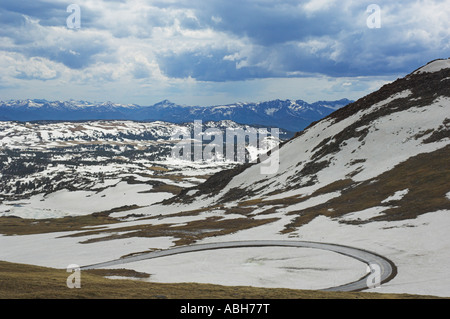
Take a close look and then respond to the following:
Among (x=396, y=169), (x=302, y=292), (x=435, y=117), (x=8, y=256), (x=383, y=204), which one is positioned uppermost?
(x=435, y=117)

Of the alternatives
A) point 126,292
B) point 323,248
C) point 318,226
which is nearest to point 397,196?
point 318,226

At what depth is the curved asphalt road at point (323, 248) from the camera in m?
41.3

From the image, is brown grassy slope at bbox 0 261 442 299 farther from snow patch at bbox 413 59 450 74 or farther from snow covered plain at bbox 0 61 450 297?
snow patch at bbox 413 59 450 74

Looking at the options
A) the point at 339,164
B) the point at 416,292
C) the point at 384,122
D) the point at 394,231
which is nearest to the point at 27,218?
the point at 339,164

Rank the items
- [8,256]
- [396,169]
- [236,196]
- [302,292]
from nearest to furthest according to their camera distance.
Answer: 1. [302,292]
2. [8,256]
3. [396,169]
4. [236,196]

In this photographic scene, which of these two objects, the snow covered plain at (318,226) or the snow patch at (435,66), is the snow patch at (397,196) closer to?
the snow covered plain at (318,226)

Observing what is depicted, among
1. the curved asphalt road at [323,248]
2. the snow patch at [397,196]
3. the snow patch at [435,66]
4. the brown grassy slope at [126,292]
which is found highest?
the snow patch at [435,66]

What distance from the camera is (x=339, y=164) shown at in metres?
115

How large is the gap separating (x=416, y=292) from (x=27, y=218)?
203676 mm

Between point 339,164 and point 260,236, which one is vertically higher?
point 339,164

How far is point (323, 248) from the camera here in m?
57.8

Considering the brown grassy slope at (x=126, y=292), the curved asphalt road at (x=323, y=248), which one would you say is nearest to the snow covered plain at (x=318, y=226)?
the curved asphalt road at (x=323, y=248)

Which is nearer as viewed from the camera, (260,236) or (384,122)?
(260,236)
